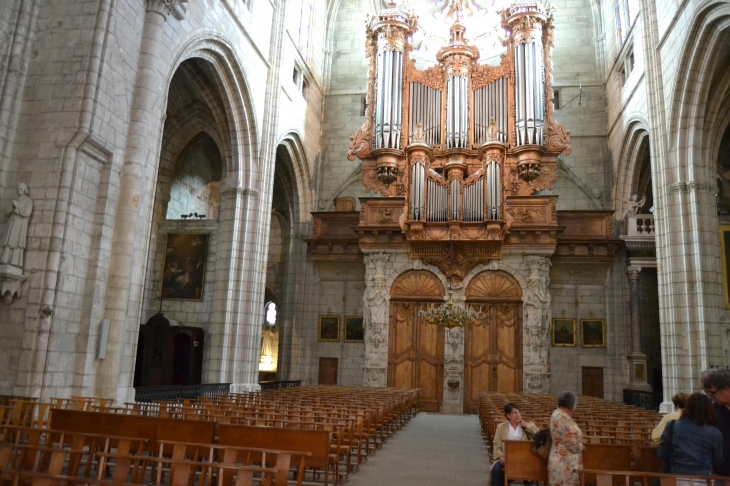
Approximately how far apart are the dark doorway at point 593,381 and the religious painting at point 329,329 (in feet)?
28.4

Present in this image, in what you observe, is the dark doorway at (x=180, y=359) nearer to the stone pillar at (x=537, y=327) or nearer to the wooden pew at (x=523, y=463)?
the stone pillar at (x=537, y=327)

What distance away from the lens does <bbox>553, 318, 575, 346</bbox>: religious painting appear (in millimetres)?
19766

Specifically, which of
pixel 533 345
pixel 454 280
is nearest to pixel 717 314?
pixel 533 345

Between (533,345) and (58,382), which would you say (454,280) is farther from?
(58,382)

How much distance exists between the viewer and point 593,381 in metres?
19.5

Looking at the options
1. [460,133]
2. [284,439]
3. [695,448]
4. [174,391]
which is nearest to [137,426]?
[284,439]

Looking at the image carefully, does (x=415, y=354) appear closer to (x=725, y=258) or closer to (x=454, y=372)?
(x=454, y=372)

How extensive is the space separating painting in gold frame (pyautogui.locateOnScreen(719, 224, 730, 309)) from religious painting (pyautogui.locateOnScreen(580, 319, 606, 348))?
18.5 feet

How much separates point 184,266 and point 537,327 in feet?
38.9

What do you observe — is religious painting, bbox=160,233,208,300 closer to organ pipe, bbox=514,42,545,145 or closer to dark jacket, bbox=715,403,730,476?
organ pipe, bbox=514,42,545,145

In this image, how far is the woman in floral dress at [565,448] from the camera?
→ 499cm


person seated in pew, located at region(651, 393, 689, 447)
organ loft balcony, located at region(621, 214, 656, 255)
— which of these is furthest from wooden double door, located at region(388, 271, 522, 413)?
person seated in pew, located at region(651, 393, 689, 447)

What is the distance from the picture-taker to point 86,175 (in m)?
9.95

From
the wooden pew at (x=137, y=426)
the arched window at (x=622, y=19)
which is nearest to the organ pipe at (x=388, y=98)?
the arched window at (x=622, y=19)
